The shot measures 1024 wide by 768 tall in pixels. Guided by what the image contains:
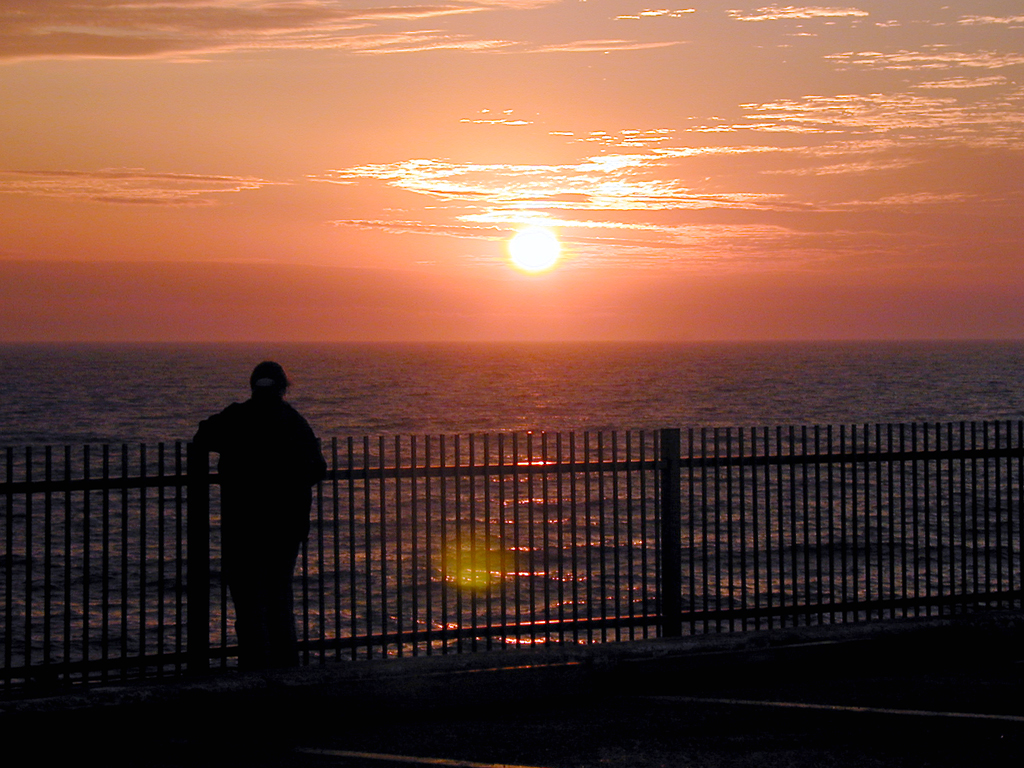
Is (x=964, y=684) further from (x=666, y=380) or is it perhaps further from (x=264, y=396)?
(x=666, y=380)

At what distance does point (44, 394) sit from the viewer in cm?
10294

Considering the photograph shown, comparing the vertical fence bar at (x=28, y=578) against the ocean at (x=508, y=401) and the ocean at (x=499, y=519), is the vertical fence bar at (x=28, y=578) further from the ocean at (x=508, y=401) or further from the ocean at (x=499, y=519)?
the ocean at (x=508, y=401)

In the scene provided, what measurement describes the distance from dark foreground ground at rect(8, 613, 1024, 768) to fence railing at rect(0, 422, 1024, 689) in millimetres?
808

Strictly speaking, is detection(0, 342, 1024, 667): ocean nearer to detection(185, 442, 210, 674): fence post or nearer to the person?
detection(185, 442, 210, 674): fence post

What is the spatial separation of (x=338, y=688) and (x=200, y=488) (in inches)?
65.1

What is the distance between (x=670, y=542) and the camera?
29.4 ft

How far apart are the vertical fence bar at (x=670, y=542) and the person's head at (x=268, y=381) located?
9.41 feet

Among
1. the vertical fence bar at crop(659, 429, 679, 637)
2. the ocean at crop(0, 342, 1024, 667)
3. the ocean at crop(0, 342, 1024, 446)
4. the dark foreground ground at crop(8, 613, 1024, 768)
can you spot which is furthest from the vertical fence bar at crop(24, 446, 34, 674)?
the ocean at crop(0, 342, 1024, 446)

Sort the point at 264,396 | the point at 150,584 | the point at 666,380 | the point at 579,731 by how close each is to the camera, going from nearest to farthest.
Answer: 1. the point at 579,731
2. the point at 264,396
3. the point at 150,584
4. the point at 666,380

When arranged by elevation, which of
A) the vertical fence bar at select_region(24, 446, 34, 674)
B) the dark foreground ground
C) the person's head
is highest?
the person's head

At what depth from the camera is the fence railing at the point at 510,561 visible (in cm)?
800

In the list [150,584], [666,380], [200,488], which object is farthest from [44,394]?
[200,488]

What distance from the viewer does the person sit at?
7648 mm

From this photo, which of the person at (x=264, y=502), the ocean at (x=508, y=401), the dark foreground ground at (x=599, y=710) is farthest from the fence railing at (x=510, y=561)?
the ocean at (x=508, y=401)
